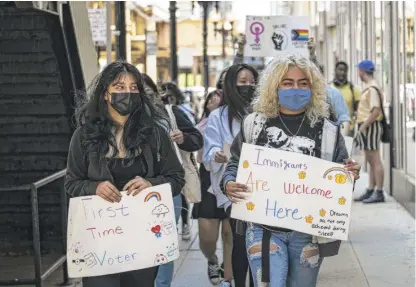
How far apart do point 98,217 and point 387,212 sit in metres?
7.33

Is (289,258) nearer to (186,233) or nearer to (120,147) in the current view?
(120,147)

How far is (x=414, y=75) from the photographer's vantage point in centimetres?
1029

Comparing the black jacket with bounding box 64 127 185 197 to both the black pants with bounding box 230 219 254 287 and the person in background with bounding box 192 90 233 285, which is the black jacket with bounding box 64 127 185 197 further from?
the person in background with bounding box 192 90 233 285

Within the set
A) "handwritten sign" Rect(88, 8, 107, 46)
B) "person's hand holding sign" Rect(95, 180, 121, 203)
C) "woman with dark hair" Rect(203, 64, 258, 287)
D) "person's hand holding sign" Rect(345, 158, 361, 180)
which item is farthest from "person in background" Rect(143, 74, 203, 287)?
"handwritten sign" Rect(88, 8, 107, 46)

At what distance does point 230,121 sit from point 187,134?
47cm

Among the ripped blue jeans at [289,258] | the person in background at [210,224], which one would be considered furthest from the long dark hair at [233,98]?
the ripped blue jeans at [289,258]

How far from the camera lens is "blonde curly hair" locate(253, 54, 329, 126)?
4.39 meters

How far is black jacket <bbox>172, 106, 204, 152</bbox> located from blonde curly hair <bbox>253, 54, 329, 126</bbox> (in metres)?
1.91

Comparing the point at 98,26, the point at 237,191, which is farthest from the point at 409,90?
the point at 237,191

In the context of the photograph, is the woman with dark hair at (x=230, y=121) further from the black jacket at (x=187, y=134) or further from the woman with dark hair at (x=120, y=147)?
the woman with dark hair at (x=120, y=147)

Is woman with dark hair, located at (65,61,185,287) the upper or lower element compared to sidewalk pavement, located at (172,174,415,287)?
upper

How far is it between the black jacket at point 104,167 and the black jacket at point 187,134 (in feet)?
6.46

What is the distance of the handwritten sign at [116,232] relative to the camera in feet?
13.4

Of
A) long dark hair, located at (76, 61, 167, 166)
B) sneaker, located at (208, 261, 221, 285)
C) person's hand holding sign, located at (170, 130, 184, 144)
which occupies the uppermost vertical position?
long dark hair, located at (76, 61, 167, 166)
